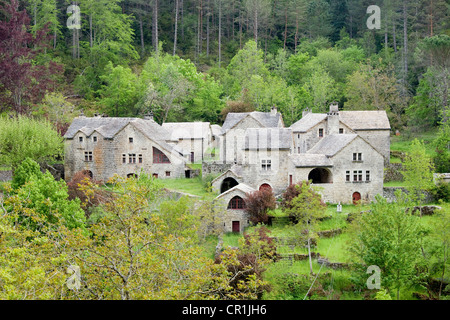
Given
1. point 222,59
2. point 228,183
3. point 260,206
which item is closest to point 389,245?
point 260,206

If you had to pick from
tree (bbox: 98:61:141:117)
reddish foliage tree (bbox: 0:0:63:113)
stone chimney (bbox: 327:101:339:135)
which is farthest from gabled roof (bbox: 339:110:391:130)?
reddish foliage tree (bbox: 0:0:63:113)

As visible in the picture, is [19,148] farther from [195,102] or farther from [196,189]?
[195,102]

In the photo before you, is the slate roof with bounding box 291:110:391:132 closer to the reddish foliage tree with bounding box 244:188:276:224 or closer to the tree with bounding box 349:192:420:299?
the reddish foliage tree with bounding box 244:188:276:224

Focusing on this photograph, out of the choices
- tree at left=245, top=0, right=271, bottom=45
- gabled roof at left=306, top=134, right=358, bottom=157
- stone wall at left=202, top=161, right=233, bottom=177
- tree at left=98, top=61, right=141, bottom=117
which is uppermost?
tree at left=245, top=0, right=271, bottom=45

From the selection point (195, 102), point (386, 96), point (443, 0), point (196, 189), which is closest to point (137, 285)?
point (196, 189)

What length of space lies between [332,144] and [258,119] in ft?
34.2

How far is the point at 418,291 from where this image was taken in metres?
34.8

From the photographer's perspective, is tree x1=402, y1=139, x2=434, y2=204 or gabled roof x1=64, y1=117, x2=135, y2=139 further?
gabled roof x1=64, y1=117, x2=135, y2=139

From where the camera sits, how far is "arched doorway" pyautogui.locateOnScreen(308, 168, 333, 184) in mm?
50094

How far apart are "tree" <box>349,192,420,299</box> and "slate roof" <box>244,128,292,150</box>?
14.6m

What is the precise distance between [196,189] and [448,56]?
41.6 metres

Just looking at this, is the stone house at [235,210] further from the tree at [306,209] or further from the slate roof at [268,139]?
the slate roof at [268,139]

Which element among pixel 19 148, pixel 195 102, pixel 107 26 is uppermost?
pixel 107 26

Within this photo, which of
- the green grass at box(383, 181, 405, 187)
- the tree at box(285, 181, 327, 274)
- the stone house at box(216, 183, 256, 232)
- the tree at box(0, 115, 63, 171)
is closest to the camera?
the tree at box(285, 181, 327, 274)
